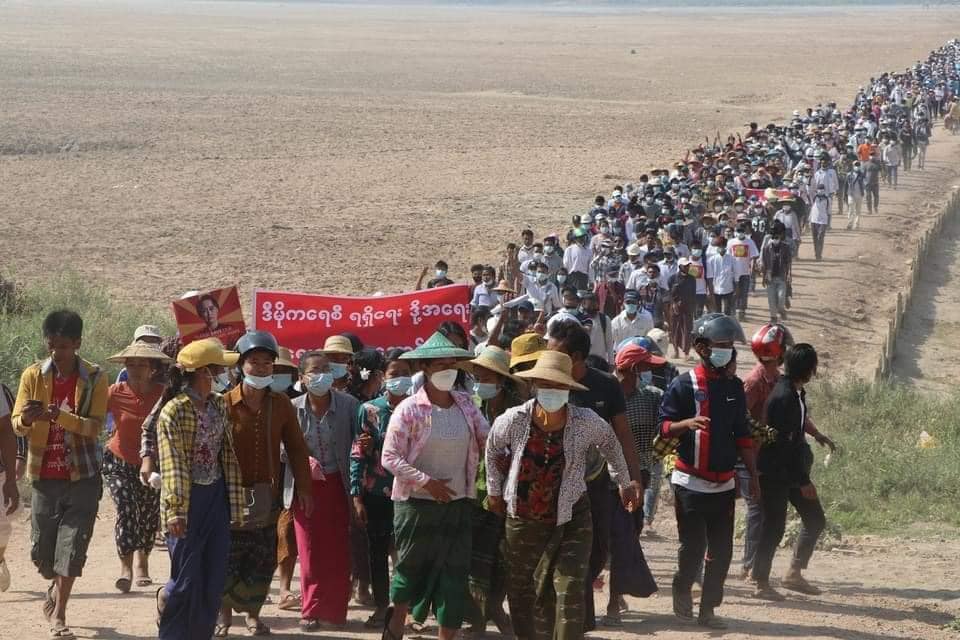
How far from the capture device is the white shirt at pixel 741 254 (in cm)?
1989

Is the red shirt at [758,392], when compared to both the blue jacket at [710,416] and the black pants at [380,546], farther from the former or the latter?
the black pants at [380,546]

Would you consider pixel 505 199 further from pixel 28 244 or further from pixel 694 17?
pixel 694 17

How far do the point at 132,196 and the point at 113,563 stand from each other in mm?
22799

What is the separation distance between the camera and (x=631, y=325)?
15258mm

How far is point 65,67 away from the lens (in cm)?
6297

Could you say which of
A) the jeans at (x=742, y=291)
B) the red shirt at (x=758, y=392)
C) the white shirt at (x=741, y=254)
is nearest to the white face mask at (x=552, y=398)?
the red shirt at (x=758, y=392)

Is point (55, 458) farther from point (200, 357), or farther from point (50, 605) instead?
point (200, 357)

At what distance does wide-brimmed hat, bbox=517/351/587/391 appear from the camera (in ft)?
22.1

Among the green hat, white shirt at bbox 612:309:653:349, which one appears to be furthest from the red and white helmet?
white shirt at bbox 612:309:653:349

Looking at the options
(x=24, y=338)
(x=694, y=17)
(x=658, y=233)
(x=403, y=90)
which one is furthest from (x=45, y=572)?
(x=694, y=17)

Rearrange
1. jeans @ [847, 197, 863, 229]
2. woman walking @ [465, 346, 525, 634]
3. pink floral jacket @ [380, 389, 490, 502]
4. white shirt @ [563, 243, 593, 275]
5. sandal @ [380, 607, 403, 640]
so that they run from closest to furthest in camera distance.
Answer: pink floral jacket @ [380, 389, 490, 502] < sandal @ [380, 607, 403, 640] < woman walking @ [465, 346, 525, 634] < white shirt @ [563, 243, 593, 275] < jeans @ [847, 197, 863, 229]

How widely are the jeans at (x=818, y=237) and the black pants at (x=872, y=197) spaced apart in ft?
18.4

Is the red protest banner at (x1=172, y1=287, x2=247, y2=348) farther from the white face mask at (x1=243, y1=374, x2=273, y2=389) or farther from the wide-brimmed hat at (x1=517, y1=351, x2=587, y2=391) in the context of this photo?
the wide-brimmed hat at (x1=517, y1=351, x2=587, y2=391)

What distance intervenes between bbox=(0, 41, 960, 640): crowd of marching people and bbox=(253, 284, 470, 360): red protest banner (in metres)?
0.99
